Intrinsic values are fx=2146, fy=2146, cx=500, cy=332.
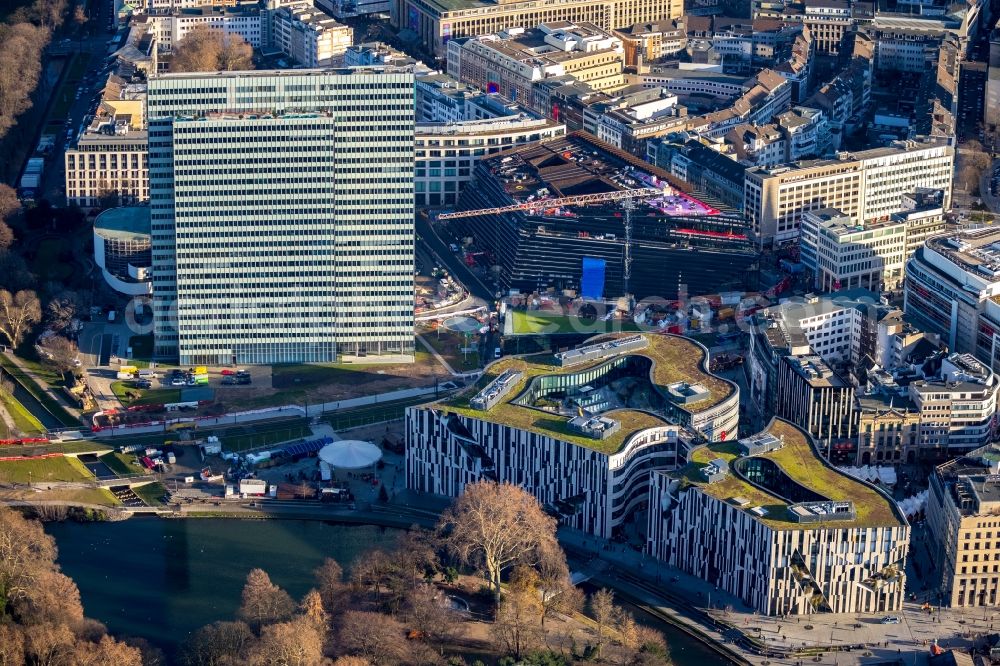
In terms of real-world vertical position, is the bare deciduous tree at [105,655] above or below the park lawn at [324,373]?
below

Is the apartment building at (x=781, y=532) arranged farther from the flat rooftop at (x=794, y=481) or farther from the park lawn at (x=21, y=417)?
the park lawn at (x=21, y=417)

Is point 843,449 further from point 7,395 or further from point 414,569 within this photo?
point 7,395

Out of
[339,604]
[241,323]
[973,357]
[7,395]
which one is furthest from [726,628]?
[7,395]

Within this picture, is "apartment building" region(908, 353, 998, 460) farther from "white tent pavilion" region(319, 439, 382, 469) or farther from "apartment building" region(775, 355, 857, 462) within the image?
"white tent pavilion" region(319, 439, 382, 469)

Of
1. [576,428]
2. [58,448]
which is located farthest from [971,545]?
[58,448]

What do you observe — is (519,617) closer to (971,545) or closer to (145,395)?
(971,545)

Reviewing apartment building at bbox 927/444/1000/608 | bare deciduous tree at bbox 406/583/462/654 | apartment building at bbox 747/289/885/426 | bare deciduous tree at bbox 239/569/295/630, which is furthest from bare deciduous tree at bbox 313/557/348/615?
apartment building at bbox 747/289/885/426

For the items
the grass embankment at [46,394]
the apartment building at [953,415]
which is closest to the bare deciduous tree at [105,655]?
the grass embankment at [46,394]
